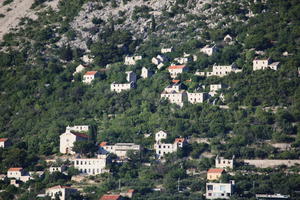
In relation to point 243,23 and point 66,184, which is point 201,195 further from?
point 243,23

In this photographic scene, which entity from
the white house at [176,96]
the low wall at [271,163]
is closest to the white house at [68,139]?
the white house at [176,96]

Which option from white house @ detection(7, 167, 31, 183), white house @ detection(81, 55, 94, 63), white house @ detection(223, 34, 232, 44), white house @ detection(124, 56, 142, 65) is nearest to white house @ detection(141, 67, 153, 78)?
white house @ detection(124, 56, 142, 65)

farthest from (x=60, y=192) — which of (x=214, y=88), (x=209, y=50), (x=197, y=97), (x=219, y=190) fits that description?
(x=209, y=50)

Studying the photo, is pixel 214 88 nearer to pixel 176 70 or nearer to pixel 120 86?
pixel 176 70

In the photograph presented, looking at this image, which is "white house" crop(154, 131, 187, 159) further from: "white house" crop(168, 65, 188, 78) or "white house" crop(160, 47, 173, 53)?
"white house" crop(160, 47, 173, 53)

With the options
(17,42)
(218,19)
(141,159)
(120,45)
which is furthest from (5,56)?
(141,159)
